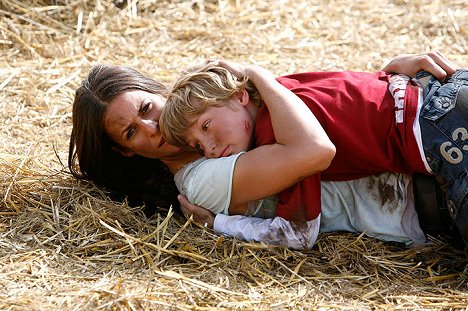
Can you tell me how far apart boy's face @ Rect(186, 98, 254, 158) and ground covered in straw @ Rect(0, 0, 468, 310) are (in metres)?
0.37

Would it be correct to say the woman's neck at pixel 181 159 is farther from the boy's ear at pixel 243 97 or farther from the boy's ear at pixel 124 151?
the boy's ear at pixel 243 97

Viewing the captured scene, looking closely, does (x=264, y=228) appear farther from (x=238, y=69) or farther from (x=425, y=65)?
(x=425, y=65)

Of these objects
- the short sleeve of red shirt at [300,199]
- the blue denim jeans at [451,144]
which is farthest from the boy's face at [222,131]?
the blue denim jeans at [451,144]

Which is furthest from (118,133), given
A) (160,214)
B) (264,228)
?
(264,228)

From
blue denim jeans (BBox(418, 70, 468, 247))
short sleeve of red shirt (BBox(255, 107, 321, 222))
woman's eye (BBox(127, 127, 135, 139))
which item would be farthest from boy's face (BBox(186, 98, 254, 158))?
blue denim jeans (BBox(418, 70, 468, 247))

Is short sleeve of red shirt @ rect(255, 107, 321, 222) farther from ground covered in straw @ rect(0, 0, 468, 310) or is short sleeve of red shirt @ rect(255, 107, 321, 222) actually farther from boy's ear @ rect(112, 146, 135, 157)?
boy's ear @ rect(112, 146, 135, 157)

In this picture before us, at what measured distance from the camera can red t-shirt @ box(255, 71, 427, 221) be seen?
3617mm

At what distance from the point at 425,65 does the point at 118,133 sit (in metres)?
1.38

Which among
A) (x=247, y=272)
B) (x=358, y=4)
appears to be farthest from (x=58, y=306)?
(x=358, y=4)

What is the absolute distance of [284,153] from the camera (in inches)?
139

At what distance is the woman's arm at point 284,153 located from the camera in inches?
138

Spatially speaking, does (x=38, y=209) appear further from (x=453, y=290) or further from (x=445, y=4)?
(x=445, y=4)

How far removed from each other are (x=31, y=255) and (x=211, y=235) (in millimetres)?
748

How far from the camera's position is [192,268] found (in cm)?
351
